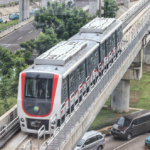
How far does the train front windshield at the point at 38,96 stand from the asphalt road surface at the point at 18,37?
35.1m

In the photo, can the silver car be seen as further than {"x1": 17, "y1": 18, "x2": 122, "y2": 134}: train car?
Yes

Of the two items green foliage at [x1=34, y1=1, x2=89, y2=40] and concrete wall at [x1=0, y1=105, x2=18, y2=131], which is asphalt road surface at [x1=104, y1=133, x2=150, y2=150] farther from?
green foliage at [x1=34, y1=1, x2=89, y2=40]

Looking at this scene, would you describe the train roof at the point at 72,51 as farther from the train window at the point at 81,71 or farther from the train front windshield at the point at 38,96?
the train front windshield at the point at 38,96

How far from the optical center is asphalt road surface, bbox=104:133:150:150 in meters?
29.4

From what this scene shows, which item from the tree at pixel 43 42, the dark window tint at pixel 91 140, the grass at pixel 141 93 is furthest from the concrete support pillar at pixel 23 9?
the dark window tint at pixel 91 140

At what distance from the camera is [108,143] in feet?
99.5

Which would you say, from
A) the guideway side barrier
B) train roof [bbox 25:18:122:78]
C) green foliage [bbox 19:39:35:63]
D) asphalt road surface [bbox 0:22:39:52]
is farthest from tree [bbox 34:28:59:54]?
the guideway side barrier

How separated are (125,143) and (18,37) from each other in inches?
1337

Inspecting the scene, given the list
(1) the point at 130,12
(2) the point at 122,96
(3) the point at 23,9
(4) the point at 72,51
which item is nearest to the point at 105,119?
(2) the point at 122,96

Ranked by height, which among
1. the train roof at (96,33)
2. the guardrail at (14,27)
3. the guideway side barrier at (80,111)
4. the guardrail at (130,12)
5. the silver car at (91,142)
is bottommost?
the silver car at (91,142)

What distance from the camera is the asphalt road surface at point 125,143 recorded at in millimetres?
29438

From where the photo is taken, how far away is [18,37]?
59438 millimetres

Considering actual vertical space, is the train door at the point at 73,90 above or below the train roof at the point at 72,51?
below

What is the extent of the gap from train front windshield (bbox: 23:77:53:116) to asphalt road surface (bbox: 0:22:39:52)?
35.1 meters
